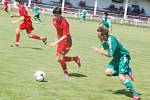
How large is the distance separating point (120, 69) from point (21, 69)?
155 inches

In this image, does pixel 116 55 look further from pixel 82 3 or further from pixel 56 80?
pixel 82 3

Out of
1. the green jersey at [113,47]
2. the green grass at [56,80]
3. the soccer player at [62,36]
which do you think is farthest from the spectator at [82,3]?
the green jersey at [113,47]

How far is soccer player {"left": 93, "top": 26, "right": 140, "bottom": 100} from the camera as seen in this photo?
9.71 m

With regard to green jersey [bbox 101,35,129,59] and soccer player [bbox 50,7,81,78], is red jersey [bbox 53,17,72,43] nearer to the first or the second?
soccer player [bbox 50,7,81,78]

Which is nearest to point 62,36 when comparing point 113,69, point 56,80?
point 56,80

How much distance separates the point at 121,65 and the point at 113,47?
48 centimetres

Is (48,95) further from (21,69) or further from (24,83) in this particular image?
(21,69)

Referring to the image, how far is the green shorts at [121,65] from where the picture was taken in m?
10.0

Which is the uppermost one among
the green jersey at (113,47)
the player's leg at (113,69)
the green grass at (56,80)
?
the green jersey at (113,47)

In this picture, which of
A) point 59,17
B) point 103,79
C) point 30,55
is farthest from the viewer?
point 30,55

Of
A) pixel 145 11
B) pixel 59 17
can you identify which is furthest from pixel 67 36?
pixel 145 11

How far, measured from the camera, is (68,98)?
9.70 meters

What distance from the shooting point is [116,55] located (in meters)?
10.2

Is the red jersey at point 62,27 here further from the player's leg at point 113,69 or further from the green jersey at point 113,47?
the green jersey at point 113,47
